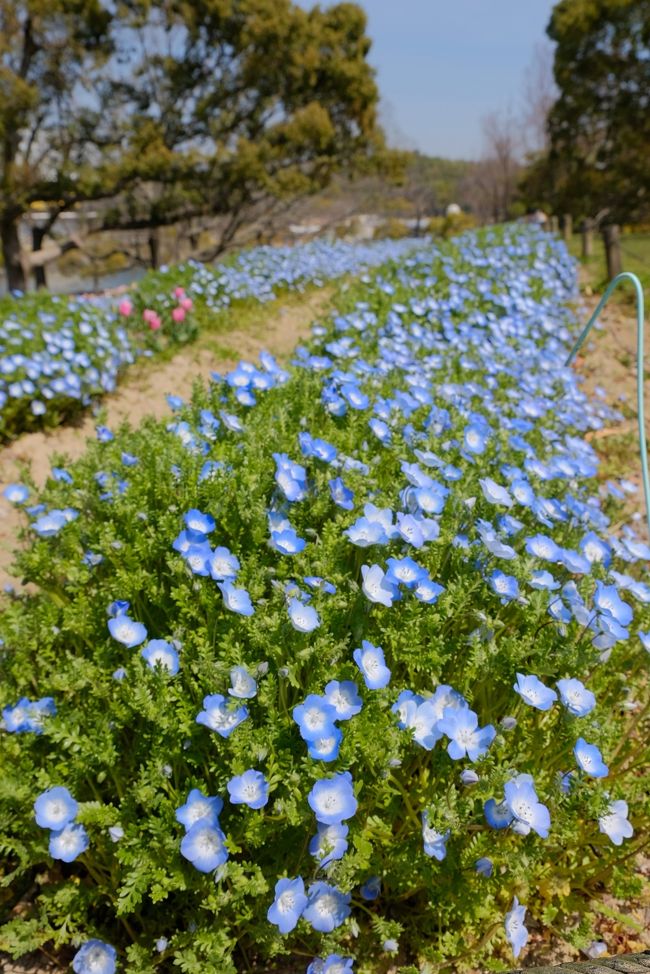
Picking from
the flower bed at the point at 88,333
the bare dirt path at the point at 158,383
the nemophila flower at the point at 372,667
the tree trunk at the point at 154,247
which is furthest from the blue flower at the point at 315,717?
the tree trunk at the point at 154,247

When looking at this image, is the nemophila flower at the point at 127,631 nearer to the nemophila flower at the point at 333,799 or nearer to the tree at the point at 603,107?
the nemophila flower at the point at 333,799

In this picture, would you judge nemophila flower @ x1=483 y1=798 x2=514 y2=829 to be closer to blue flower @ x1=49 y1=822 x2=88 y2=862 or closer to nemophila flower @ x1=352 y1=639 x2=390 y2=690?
nemophila flower @ x1=352 y1=639 x2=390 y2=690

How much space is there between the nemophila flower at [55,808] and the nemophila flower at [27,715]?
8.6 inches

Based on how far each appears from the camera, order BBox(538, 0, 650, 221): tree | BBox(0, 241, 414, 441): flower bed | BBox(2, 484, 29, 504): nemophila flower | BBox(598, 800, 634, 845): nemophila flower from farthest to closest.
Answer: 1. BBox(538, 0, 650, 221): tree
2. BBox(0, 241, 414, 441): flower bed
3. BBox(2, 484, 29, 504): nemophila flower
4. BBox(598, 800, 634, 845): nemophila flower

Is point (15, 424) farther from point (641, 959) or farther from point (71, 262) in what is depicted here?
point (71, 262)

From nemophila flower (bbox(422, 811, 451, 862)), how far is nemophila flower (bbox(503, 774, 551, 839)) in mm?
169

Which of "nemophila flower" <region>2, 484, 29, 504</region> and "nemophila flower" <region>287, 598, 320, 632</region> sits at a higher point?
"nemophila flower" <region>287, 598, 320, 632</region>

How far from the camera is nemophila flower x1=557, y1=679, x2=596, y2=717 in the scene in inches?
62.5

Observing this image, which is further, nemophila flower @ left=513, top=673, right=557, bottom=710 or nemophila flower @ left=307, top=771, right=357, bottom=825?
nemophila flower @ left=513, top=673, right=557, bottom=710

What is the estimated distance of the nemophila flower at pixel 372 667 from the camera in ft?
4.97

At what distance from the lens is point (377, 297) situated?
18.1ft

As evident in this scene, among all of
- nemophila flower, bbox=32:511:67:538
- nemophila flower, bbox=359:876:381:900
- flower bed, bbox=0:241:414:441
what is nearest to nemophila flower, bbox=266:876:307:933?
nemophila flower, bbox=359:876:381:900

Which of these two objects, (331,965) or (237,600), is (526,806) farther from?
(237,600)

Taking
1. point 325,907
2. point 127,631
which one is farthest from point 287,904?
point 127,631
